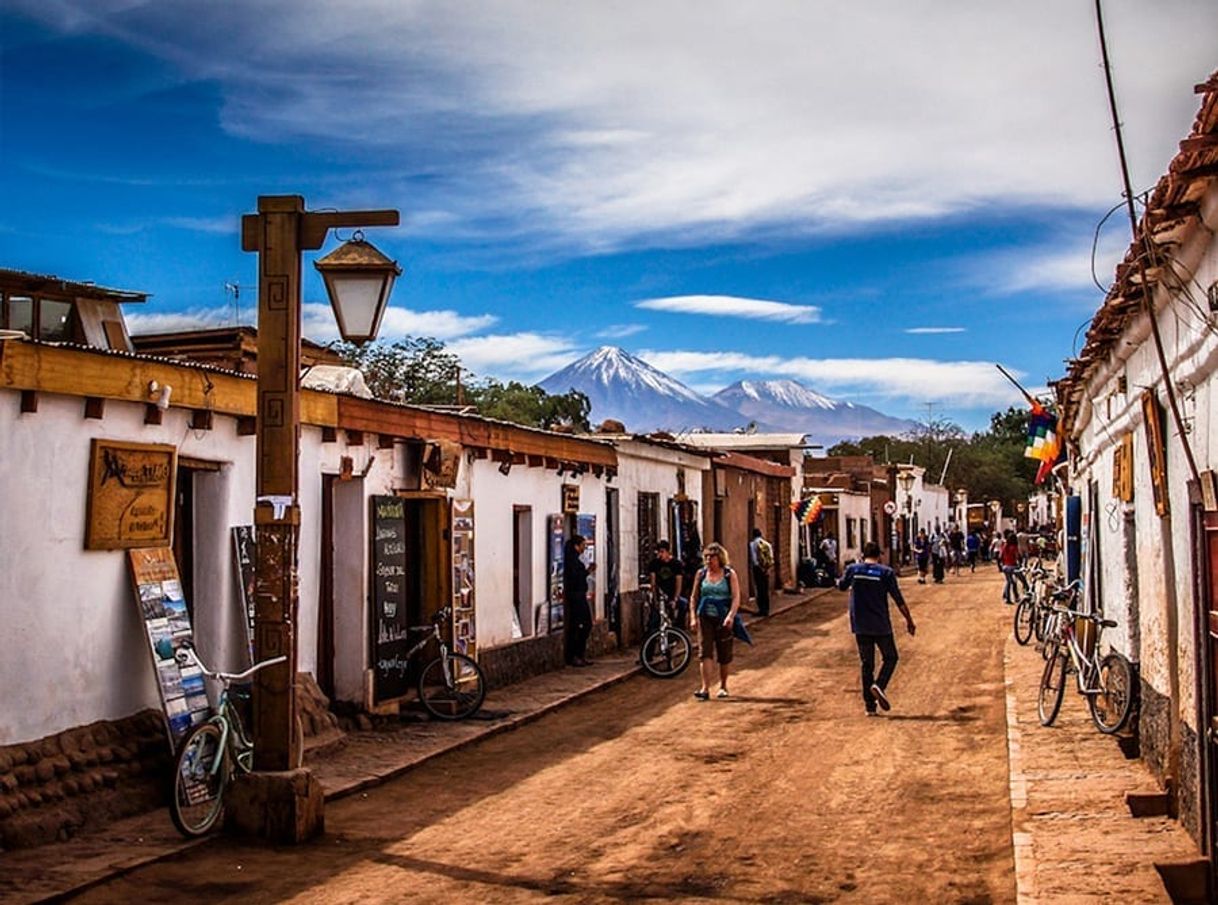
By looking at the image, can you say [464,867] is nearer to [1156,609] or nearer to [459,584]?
[1156,609]

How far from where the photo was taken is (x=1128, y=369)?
10.8 metres

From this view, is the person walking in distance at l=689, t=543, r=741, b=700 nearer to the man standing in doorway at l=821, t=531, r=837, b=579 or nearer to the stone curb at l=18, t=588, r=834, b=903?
the stone curb at l=18, t=588, r=834, b=903

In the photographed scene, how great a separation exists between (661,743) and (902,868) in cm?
483

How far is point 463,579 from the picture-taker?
15.5 meters

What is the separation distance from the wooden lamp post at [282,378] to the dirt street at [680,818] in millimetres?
1052

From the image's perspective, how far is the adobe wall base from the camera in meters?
9.01

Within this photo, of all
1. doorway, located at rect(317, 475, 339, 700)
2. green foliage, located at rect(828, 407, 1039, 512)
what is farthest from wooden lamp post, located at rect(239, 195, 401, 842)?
green foliage, located at rect(828, 407, 1039, 512)

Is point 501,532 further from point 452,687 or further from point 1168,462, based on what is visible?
point 1168,462

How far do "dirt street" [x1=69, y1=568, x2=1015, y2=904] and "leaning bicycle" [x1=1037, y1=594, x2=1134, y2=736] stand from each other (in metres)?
0.61

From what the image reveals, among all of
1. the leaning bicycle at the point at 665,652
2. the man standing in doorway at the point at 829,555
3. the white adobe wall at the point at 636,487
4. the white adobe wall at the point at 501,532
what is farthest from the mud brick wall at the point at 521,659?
the man standing in doorway at the point at 829,555

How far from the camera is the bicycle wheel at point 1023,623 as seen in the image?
2106 centimetres

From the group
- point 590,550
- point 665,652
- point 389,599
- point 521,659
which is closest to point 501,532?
point 521,659

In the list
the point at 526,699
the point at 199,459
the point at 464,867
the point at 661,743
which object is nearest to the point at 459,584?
the point at 526,699

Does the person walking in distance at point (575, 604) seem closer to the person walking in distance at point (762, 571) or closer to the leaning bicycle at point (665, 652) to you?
the leaning bicycle at point (665, 652)
